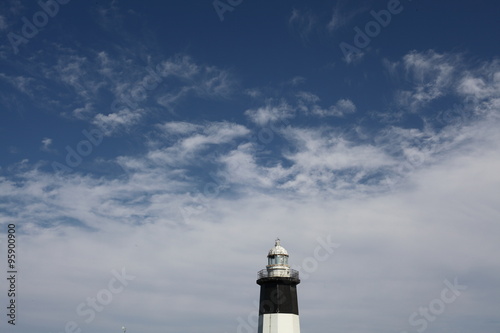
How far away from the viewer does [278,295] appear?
163 ft

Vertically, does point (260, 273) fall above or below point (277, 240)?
below

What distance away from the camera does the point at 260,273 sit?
51.2 meters

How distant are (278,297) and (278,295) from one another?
0.61 feet

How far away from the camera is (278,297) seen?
163 ft

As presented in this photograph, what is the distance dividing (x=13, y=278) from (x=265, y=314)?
23504 millimetres

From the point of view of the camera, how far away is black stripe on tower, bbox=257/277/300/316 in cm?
4950

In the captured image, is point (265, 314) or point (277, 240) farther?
point (277, 240)

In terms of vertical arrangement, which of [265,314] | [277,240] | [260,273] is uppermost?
[277,240]

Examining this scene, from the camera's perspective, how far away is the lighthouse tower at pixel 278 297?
49.1 m

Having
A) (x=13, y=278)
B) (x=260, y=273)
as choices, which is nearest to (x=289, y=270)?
(x=260, y=273)

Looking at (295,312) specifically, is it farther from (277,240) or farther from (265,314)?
(277,240)

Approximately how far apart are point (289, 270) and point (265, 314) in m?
4.76

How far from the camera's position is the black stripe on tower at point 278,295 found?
49500mm

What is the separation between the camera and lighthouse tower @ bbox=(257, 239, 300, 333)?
49125 mm
